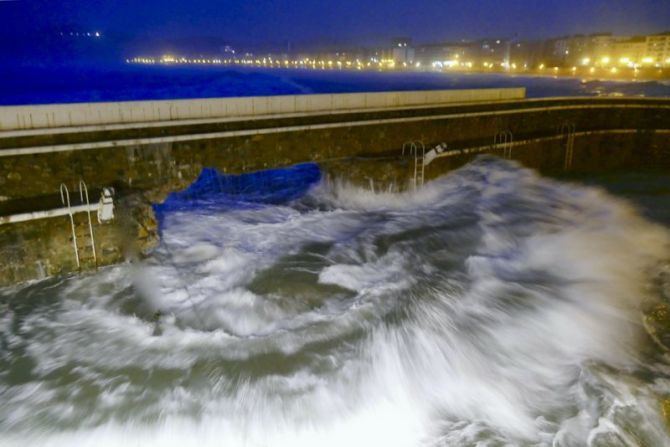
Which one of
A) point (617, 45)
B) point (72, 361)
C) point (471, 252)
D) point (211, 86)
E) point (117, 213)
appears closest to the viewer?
point (72, 361)

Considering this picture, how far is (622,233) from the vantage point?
1062 cm

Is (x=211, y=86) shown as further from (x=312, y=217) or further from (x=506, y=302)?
(x=506, y=302)

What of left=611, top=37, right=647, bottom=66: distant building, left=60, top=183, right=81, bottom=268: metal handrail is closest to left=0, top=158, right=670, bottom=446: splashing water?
left=60, top=183, right=81, bottom=268: metal handrail

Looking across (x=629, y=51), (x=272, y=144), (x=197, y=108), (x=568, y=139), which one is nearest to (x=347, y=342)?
(x=272, y=144)

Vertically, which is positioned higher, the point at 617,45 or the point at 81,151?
the point at 617,45

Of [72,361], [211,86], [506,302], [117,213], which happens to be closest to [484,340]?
[506,302]

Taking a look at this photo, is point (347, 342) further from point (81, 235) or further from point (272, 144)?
point (272, 144)

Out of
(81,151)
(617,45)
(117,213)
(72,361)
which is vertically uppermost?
(617,45)

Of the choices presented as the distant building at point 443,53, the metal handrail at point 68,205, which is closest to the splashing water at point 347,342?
the metal handrail at point 68,205

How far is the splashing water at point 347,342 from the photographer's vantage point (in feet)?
16.9

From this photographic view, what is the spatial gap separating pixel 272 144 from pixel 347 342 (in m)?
5.92

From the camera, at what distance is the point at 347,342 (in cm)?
661

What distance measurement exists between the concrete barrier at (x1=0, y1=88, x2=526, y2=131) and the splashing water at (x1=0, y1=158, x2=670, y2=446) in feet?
8.56

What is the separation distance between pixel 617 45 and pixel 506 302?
139 meters
